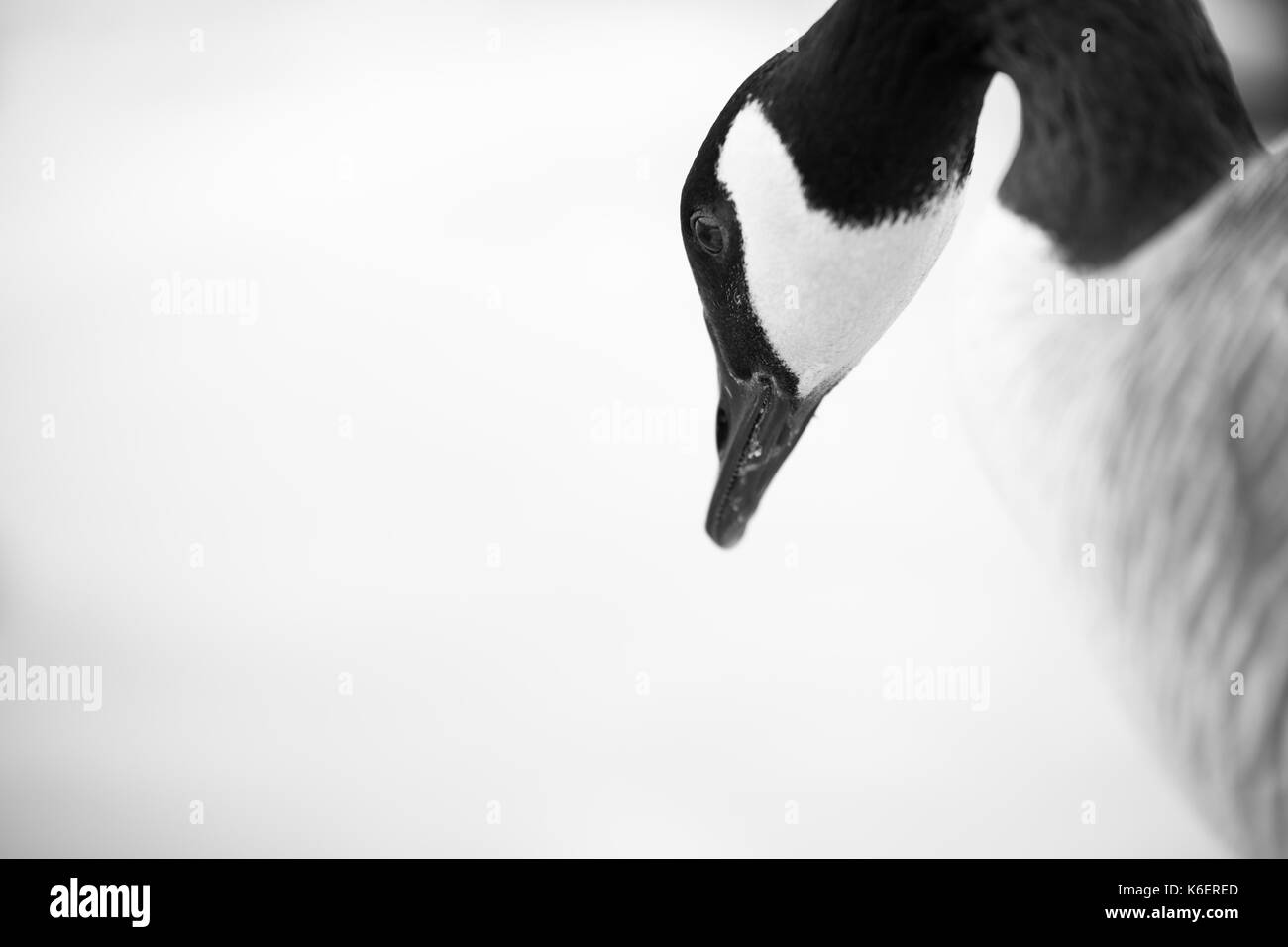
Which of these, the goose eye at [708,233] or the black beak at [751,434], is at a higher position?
the goose eye at [708,233]

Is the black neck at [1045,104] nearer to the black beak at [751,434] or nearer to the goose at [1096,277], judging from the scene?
the goose at [1096,277]

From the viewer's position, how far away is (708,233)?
0.86 metres

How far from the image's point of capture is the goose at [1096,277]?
2.35 ft

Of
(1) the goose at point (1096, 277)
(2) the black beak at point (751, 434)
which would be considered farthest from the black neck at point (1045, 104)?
(2) the black beak at point (751, 434)

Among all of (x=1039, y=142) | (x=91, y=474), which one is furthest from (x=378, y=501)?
(x=1039, y=142)

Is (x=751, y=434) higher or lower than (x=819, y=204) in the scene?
lower

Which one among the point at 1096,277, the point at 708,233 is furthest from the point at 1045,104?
the point at 708,233

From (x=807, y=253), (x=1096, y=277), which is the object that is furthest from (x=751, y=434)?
(x=1096, y=277)

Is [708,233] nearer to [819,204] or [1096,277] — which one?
[819,204]

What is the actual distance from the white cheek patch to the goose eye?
0.9 inches

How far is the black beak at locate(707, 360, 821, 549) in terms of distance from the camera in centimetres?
92

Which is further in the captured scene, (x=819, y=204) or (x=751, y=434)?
(x=751, y=434)

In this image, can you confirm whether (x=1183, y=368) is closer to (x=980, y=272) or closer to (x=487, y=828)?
(x=980, y=272)

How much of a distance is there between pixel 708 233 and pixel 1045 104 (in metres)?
0.24
